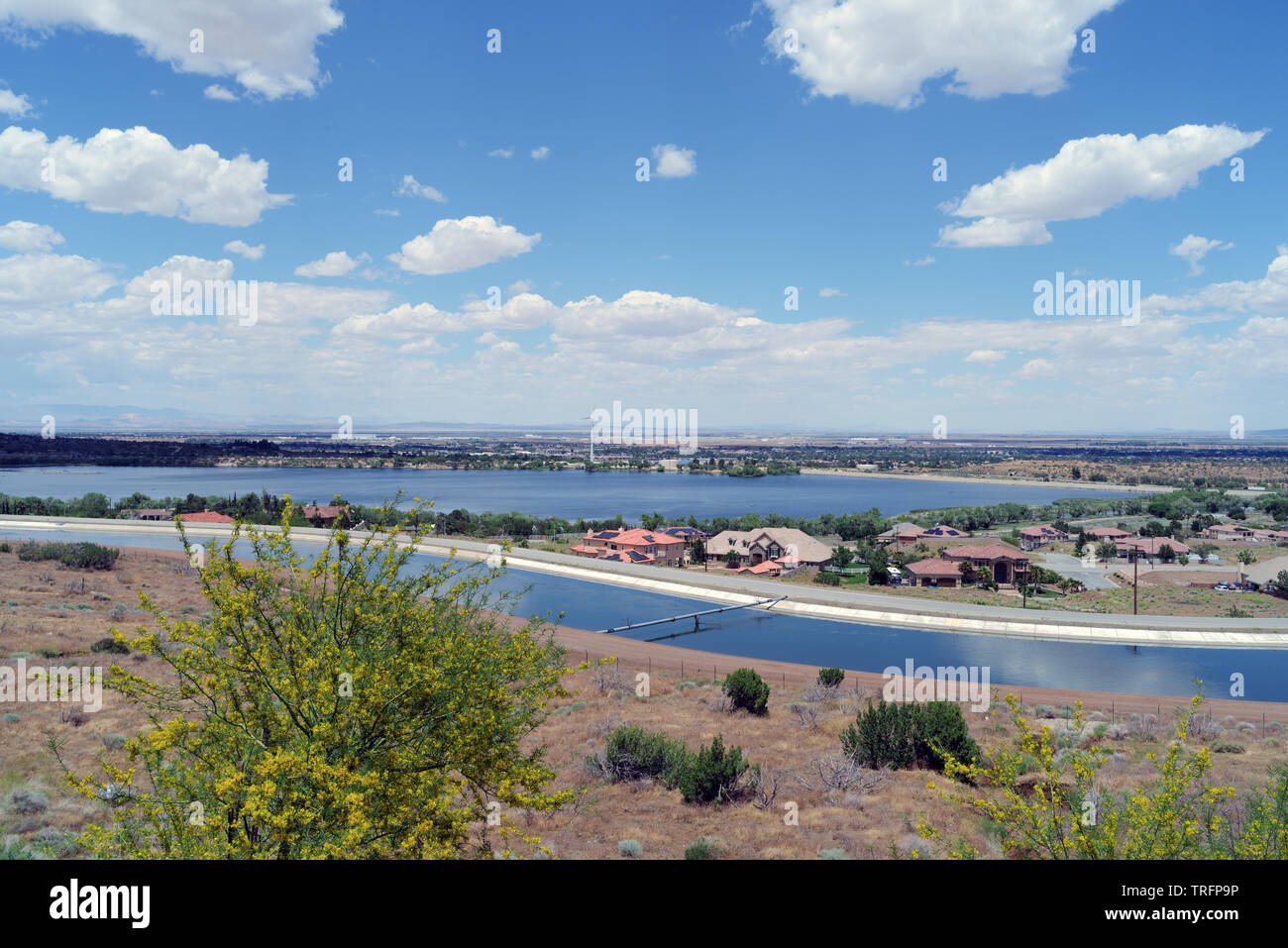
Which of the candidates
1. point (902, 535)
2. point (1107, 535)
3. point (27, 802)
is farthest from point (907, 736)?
point (1107, 535)

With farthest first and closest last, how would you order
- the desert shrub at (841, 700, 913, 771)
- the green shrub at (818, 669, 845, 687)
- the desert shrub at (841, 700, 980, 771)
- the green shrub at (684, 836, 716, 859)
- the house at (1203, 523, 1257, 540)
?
1. the house at (1203, 523, 1257, 540)
2. the green shrub at (818, 669, 845, 687)
3. the desert shrub at (841, 700, 913, 771)
4. the desert shrub at (841, 700, 980, 771)
5. the green shrub at (684, 836, 716, 859)

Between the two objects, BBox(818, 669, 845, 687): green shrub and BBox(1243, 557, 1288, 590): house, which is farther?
BBox(1243, 557, 1288, 590): house

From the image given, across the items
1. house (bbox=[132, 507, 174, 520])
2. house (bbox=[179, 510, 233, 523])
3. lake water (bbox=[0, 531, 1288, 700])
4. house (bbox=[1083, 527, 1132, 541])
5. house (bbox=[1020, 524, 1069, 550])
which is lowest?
lake water (bbox=[0, 531, 1288, 700])

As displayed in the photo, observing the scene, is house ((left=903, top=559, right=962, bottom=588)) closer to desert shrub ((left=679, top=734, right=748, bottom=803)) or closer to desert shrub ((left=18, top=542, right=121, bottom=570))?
desert shrub ((left=679, top=734, right=748, bottom=803))

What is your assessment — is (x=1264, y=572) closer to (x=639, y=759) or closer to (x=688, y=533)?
(x=688, y=533)

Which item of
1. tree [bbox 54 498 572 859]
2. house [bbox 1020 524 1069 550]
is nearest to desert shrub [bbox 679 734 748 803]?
tree [bbox 54 498 572 859]
